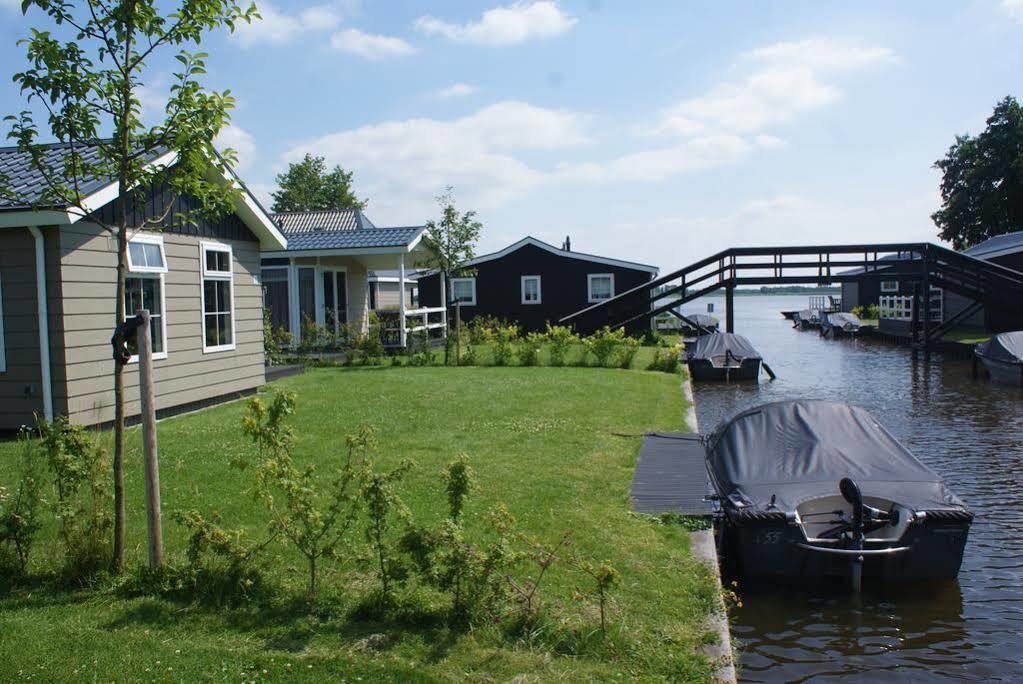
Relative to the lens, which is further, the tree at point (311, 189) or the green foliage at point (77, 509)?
the tree at point (311, 189)

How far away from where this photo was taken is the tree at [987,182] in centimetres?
5191

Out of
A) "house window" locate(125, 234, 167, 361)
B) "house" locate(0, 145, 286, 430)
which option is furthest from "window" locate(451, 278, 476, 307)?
"house window" locate(125, 234, 167, 361)

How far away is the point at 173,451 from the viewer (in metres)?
10.2

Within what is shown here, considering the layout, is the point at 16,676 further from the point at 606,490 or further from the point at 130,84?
the point at 606,490

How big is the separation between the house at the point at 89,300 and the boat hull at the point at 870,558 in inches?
274

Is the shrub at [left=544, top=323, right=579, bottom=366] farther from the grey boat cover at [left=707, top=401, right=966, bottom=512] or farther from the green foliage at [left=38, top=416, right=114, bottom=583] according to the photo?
the green foliage at [left=38, top=416, right=114, bottom=583]

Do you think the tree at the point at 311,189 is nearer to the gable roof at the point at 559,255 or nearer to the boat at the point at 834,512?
the gable roof at the point at 559,255

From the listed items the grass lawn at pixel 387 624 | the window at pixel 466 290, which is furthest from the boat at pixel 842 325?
the grass lawn at pixel 387 624

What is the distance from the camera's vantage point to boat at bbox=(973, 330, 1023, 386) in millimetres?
22391

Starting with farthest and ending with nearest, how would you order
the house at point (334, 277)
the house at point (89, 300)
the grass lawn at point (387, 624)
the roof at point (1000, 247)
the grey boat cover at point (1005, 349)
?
1. the roof at point (1000, 247)
2. the house at point (334, 277)
3. the grey boat cover at point (1005, 349)
4. the house at point (89, 300)
5. the grass lawn at point (387, 624)

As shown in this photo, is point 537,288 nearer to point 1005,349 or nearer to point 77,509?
point 1005,349

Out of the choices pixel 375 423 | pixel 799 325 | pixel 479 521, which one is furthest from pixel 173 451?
pixel 799 325

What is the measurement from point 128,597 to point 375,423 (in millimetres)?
6928

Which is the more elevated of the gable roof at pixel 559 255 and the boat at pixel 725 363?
the gable roof at pixel 559 255
